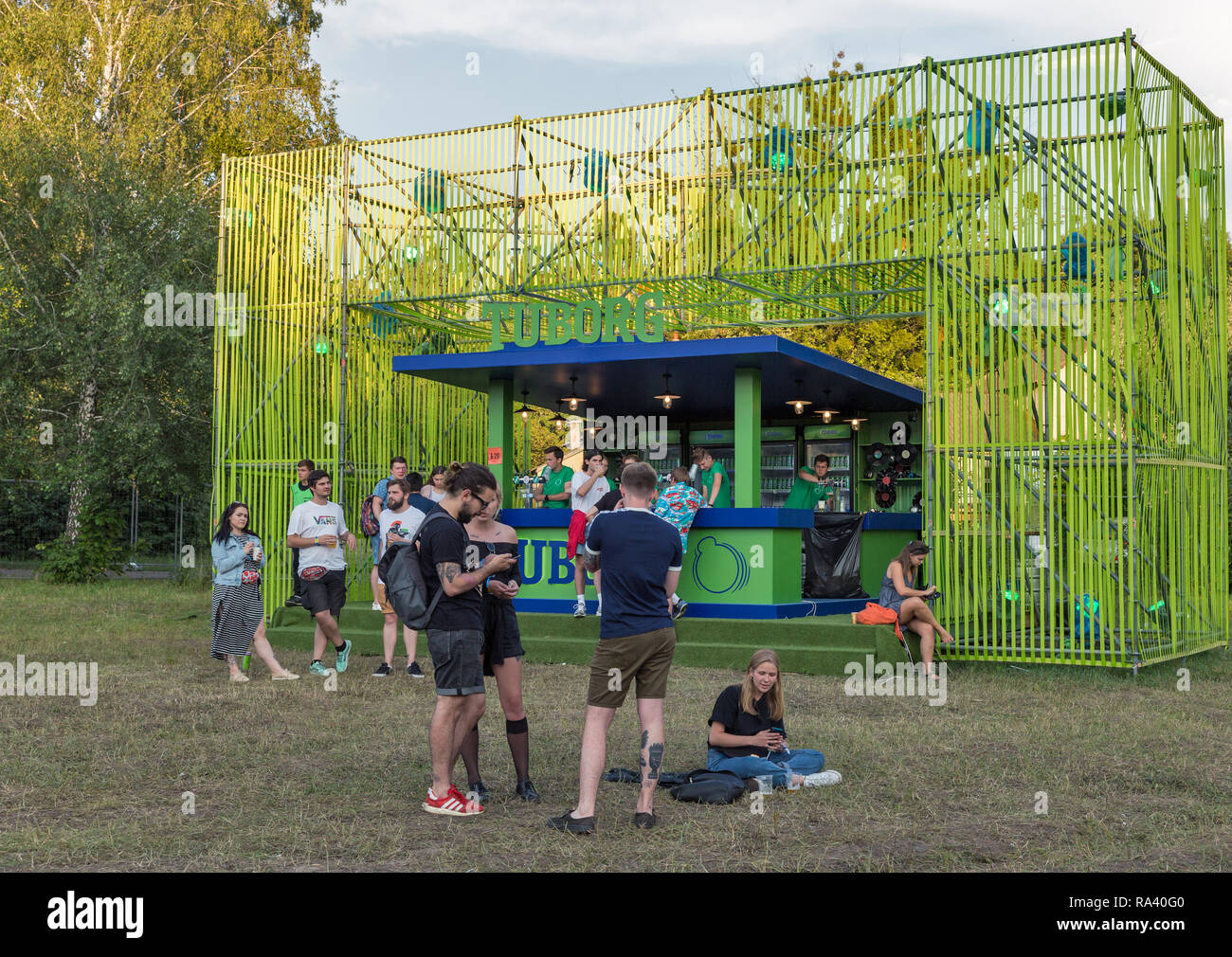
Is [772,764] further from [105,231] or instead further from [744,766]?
[105,231]

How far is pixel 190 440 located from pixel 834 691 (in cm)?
1812

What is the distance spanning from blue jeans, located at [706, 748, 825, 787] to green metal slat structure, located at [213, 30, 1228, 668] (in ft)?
17.2

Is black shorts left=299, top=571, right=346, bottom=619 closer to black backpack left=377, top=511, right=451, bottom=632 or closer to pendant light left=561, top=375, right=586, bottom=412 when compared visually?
pendant light left=561, top=375, right=586, bottom=412

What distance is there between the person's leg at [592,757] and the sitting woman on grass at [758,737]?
1296 mm

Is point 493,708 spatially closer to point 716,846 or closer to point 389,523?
point 389,523

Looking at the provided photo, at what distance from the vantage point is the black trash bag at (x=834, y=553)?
15258mm

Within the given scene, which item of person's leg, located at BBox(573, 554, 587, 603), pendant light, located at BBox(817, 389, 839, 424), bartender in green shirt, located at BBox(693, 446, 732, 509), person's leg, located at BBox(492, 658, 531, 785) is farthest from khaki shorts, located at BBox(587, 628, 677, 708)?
pendant light, located at BBox(817, 389, 839, 424)

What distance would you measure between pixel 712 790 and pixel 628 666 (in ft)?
3.72

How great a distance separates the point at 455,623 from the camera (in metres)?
6.48

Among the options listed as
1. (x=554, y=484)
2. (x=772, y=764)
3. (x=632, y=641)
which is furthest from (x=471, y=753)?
(x=554, y=484)

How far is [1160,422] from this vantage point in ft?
41.8

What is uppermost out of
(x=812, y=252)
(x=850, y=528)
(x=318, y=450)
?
(x=812, y=252)

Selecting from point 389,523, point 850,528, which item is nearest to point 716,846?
point 389,523

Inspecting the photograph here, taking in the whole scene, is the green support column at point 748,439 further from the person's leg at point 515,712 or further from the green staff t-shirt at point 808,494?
the person's leg at point 515,712
